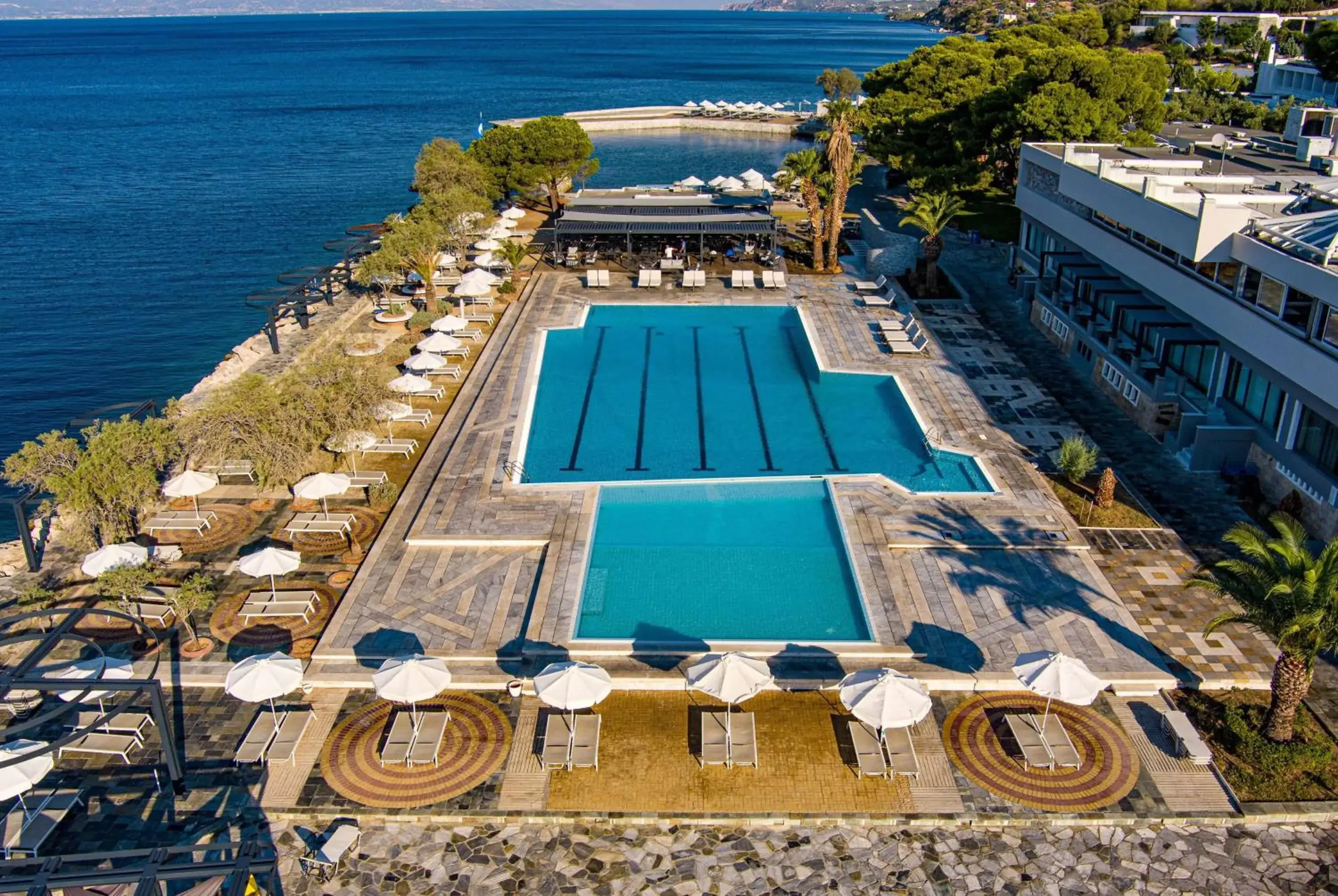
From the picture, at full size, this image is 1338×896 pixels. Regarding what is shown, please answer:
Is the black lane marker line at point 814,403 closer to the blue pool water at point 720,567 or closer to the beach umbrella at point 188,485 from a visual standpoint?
the blue pool water at point 720,567

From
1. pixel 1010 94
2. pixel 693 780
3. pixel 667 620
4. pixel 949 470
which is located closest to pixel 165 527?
pixel 667 620

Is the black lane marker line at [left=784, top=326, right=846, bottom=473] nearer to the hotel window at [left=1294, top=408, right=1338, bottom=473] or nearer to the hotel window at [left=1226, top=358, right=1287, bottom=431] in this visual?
the hotel window at [left=1226, top=358, right=1287, bottom=431]

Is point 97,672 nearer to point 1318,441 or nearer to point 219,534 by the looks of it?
point 219,534

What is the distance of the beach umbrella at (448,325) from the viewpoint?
108 feet

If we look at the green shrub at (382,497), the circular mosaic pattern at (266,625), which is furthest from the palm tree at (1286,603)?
the green shrub at (382,497)

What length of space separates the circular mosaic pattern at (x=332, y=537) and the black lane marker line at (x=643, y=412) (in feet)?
22.1

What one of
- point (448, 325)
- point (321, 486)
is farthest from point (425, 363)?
point (321, 486)

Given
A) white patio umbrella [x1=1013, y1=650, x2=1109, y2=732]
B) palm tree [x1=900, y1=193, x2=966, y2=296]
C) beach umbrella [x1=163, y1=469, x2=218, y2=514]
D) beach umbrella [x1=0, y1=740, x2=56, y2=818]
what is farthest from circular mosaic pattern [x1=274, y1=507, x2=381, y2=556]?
palm tree [x1=900, y1=193, x2=966, y2=296]

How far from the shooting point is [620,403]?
30.1 meters

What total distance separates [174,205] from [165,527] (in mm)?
53323

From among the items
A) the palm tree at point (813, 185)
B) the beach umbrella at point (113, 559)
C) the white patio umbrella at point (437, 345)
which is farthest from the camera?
the palm tree at point (813, 185)

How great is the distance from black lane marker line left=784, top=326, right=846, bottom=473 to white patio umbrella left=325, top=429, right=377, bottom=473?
11808 millimetres

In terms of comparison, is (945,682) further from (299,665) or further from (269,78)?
(269,78)

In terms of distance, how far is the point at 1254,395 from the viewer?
2445 centimetres
